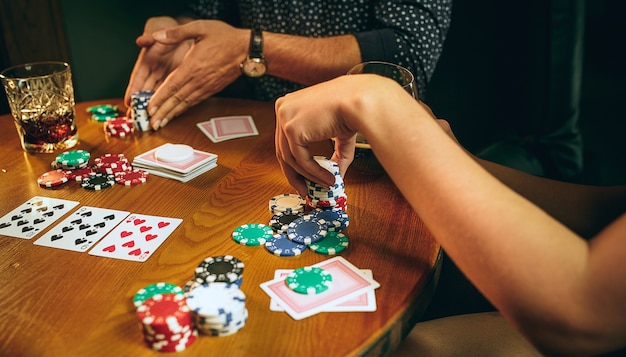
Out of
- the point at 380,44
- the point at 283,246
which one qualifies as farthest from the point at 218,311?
the point at 380,44

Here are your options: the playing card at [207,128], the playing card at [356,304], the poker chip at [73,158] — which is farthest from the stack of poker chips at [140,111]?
the playing card at [356,304]

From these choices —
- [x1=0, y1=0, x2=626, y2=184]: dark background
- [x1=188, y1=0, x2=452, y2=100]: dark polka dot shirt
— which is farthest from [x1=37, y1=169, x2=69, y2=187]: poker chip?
[x1=0, y1=0, x2=626, y2=184]: dark background

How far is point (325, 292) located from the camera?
93 centimetres

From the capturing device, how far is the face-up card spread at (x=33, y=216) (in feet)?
3.72

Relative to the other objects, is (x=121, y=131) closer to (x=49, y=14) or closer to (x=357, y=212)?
(x=357, y=212)

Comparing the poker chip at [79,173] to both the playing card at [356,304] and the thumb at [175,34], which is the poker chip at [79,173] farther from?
the playing card at [356,304]

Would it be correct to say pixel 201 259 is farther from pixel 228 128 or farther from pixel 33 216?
pixel 228 128

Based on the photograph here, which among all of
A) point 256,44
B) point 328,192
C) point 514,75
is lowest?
point 514,75

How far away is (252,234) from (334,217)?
0.62 ft

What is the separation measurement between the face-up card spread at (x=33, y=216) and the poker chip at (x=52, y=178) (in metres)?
0.06

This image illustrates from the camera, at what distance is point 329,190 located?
1172mm

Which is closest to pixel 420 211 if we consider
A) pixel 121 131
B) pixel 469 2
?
pixel 121 131

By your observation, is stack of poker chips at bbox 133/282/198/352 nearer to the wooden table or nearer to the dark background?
the wooden table

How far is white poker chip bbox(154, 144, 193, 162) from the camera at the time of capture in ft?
4.67
